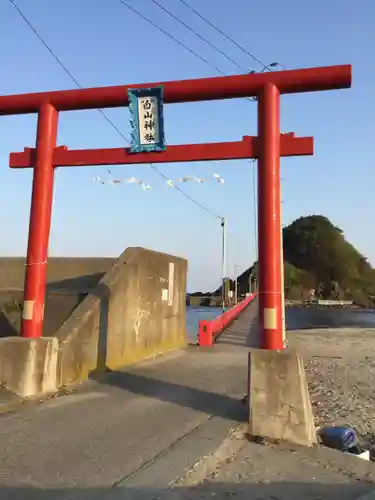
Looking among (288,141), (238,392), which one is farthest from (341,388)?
(288,141)

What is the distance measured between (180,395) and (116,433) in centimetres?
238

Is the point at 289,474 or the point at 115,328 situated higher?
the point at 115,328

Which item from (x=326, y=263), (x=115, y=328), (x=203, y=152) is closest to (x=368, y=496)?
(x=203, y=152)

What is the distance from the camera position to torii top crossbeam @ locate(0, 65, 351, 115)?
275 inches

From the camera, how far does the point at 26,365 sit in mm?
7156

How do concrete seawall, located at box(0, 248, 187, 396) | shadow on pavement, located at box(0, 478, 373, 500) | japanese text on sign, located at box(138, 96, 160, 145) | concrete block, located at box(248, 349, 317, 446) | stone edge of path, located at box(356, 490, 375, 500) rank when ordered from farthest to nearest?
1. japanese text on sign, located at box(138, 96, 160, 145)
2. concrete seawall, located at box(0, 248, 187, 396)
3. concrete block, located at box(248, 349, 317, 446)
4. stone edge of path, located at box(356, 490, 375, 500)
5. shadow on pavement, located at box(0, 478, 373, 500)

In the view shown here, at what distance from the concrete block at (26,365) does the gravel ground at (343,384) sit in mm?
4144

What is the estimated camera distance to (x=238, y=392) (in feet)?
26.3

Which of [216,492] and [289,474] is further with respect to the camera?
[289,474]

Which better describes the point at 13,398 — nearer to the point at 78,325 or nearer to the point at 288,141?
the point at 78,325

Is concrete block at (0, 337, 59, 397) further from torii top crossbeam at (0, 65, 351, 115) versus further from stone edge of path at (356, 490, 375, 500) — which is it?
stone edge of path at (356, 490, 375, 500)

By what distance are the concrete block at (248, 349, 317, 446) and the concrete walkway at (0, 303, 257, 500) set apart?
0.43 metres

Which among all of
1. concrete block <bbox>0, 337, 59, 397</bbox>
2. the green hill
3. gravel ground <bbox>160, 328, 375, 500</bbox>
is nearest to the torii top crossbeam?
concrete block <bbox>0, 337, 59, 397</bbox>

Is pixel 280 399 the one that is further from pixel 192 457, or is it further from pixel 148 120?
pixel 148 120
